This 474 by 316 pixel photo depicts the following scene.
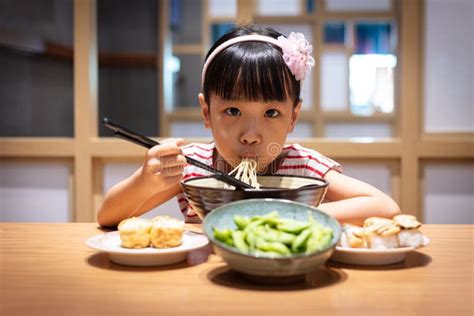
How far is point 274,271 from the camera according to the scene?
77 centimetres

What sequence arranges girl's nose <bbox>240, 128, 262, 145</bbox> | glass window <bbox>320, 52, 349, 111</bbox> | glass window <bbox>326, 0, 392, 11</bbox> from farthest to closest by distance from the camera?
glass window <bbox>320, 52, 349, 111</bbox> → glass window <bbox>326, 0, 392, 11</bbox> → girl's nose <bbox>240, 128, 262, 145</bbox>

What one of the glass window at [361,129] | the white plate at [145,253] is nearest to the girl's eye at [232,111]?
the white plate at [145,253]

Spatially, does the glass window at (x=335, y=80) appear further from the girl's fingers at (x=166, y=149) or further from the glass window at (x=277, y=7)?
the girl's fingers at (x=166, y=149)

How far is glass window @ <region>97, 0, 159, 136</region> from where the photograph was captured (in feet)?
21.8

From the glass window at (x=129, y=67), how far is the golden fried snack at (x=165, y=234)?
19.0 feet

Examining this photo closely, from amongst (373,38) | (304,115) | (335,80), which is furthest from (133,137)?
(373,38)

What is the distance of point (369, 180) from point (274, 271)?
2.19 m

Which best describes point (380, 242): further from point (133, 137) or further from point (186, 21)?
point (186, 21)

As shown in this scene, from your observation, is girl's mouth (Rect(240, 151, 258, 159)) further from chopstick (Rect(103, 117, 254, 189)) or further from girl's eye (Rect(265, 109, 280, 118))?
chopstick (Rect(103, 117, 254, 189))

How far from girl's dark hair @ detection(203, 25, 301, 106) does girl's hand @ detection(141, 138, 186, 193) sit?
0.25 metres

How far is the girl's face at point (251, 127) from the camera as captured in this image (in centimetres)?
135

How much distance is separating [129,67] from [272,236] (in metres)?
6.18

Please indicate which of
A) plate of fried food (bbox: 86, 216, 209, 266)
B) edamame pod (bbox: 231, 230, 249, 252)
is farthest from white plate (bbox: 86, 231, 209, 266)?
edamame pod (bbox: 231, 230, 249, 252)

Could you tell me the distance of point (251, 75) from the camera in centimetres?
137
